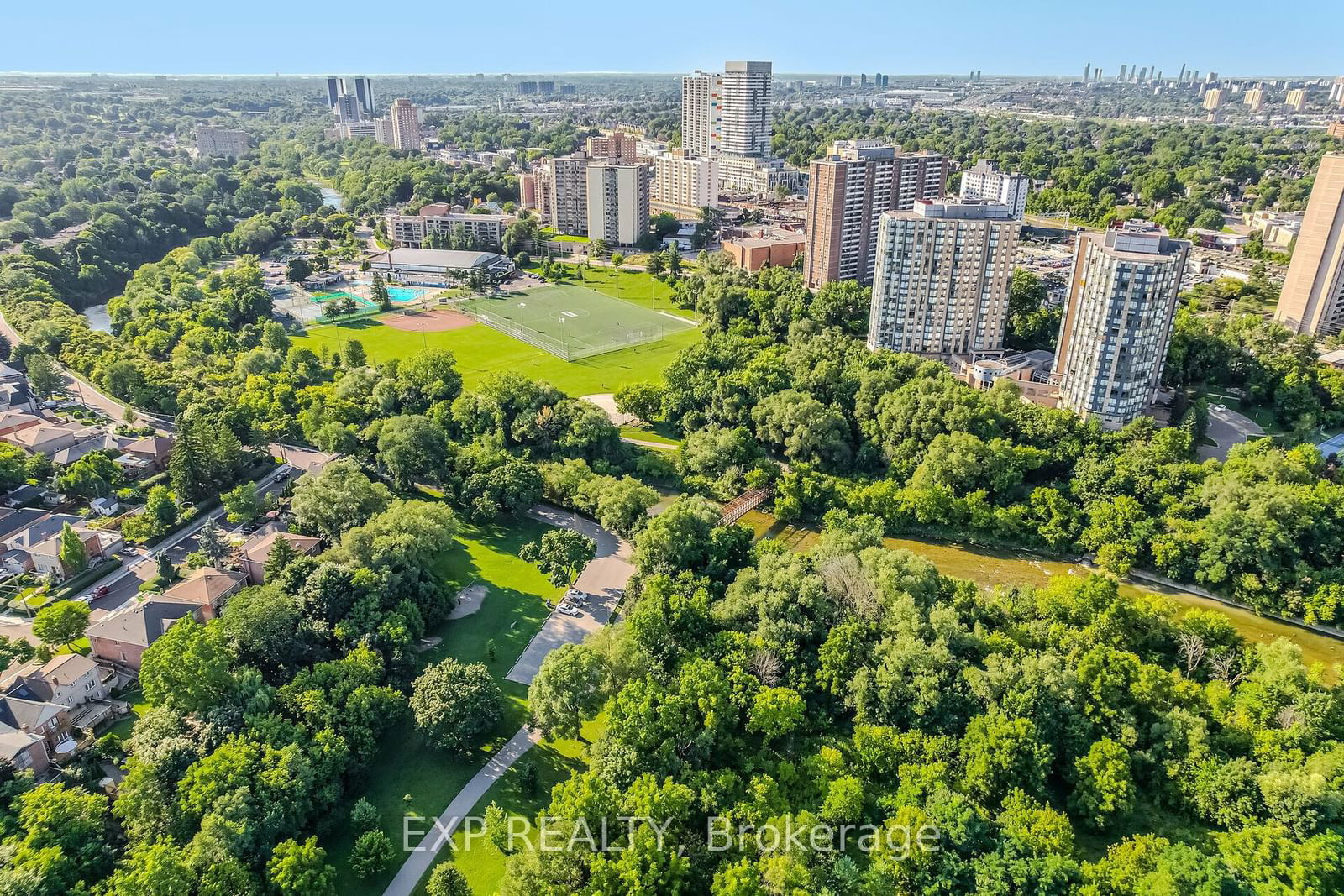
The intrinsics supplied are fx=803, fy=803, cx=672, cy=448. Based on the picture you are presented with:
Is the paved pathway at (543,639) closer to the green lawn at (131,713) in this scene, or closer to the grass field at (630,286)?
the green lawn at (131,713)

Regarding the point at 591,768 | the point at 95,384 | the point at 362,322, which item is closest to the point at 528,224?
the point at 362,322

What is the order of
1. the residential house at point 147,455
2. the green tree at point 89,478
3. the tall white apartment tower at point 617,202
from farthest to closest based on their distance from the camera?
the tall white apartment tower at point 617,202 → the residential house at point 147,455 → the green tree at point 89,478

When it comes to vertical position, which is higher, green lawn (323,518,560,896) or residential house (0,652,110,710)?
residential house (0,652,110,710)

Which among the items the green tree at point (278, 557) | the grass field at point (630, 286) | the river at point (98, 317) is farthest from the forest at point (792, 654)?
the grass field at point (630, 286)

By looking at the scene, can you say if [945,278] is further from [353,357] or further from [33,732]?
[33,732]

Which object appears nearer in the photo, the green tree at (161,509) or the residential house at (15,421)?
the green tree at (161,509)

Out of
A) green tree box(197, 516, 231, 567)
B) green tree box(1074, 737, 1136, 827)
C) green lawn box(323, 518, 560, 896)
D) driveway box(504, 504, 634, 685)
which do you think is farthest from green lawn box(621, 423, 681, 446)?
green tree box(1074, 737, 1136, 827)

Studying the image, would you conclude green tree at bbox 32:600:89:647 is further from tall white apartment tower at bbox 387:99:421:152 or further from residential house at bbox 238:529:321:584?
tall white apartment tower at bbox 387:99:421:152
